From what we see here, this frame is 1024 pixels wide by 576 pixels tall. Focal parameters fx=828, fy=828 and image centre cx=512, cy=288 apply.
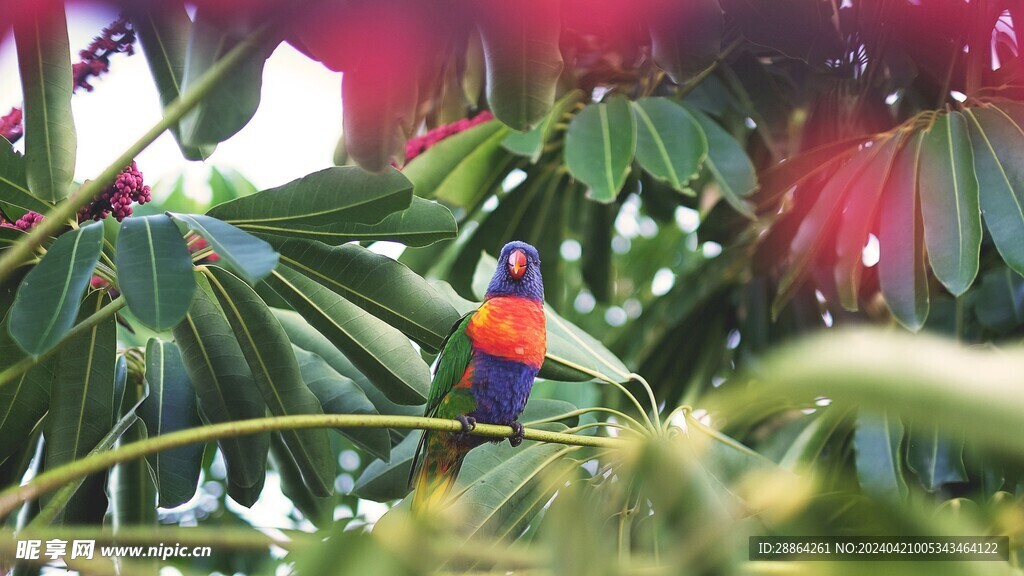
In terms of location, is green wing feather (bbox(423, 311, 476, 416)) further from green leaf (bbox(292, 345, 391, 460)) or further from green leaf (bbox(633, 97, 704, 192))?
green leaf (bbox(633, 97, 704, 192))

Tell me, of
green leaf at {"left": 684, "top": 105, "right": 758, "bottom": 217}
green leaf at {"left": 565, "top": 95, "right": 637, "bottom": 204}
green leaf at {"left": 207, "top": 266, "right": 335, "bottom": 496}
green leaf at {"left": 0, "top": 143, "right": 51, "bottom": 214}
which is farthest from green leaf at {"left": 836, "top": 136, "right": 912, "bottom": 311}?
green leaf at {"left": 0, "top": 143, "right": 51, "bottom": 214}

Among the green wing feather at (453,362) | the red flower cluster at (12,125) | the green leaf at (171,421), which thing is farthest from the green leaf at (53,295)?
the green wing feather at (453,362)

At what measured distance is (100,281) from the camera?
1.67 m

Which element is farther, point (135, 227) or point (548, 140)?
point (548, 140)

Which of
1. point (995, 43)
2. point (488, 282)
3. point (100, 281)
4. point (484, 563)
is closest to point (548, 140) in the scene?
point (488, 282)

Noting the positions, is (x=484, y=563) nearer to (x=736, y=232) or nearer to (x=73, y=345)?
(x=73, y=345)

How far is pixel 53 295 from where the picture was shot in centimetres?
104

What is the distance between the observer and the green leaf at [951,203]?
178 cm

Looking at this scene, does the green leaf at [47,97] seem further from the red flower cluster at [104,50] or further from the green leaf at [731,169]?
the green leaf at [731,169]

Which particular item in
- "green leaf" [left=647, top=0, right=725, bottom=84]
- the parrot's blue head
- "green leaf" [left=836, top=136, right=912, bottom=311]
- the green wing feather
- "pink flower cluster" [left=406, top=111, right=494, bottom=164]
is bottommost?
the green wing feather

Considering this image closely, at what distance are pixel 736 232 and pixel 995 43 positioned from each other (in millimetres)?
1090

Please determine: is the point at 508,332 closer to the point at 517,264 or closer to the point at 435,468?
the point at 517,264

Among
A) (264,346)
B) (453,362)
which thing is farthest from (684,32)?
(453,362)

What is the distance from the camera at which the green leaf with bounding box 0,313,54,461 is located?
1489mm
